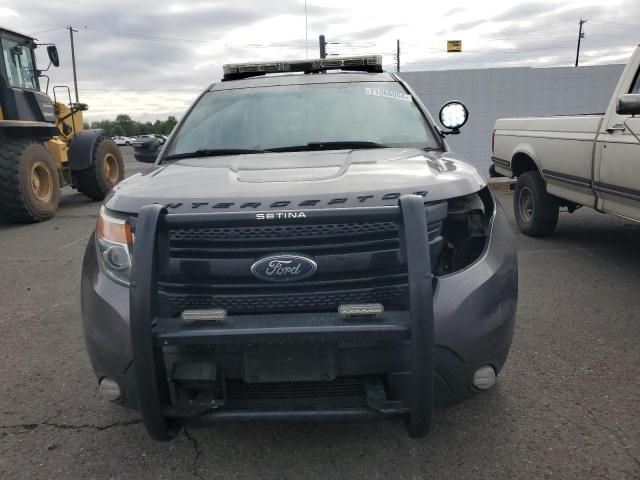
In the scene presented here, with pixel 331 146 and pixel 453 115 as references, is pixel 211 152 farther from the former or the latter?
pixel 453 115

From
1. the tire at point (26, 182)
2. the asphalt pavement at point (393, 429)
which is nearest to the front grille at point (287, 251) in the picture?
the asphalt pavement at point (393, 429)

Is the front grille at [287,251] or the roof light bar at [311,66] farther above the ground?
the roof light bar at [311,66]

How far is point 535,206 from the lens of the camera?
638 centimetres

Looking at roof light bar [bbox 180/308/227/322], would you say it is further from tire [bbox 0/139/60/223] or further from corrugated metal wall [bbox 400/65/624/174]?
corrugated metal wall [bbox 400/65/624/174]

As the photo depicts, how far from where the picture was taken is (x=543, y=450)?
245cm

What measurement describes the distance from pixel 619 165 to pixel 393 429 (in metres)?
3.35

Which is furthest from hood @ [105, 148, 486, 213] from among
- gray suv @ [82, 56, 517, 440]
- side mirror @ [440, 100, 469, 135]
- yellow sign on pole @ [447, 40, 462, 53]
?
yellow sign on pole @ [447, 40, 462, 53]

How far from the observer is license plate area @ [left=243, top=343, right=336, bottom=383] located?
2021mm

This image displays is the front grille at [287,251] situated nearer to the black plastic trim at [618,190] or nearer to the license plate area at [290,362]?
the license plate area at [290,362]

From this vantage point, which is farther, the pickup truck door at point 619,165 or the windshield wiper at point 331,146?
the pickup truck door at point 619,165

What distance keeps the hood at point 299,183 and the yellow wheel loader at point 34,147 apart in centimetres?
668

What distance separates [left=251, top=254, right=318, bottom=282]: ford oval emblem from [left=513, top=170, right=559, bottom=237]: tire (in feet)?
16.5

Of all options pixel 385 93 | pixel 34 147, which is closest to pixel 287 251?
pixel 385 93

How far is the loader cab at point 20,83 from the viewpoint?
29.1 feet
